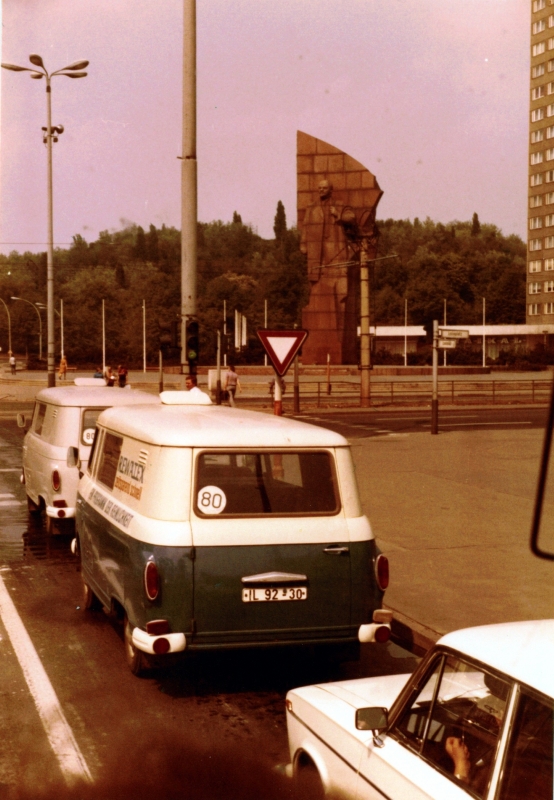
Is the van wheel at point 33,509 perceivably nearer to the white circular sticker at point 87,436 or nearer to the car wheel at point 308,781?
the white circular sticker at point 87,436

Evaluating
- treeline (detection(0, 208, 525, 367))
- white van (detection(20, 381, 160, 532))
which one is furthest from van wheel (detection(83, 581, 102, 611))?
treeline (detection(0, 208, 525, 367))

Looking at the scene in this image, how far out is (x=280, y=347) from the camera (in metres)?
13.9

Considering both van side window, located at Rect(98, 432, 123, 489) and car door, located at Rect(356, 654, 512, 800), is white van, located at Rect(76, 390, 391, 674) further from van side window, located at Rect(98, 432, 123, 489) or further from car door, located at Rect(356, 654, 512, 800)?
car door, located at Rect(356, 654, 512, 800)

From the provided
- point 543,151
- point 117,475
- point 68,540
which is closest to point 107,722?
point 117,475

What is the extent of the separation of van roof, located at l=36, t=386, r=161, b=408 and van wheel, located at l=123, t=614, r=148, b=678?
16.1 ft

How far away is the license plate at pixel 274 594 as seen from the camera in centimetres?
628

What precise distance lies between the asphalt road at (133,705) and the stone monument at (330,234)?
47322mm

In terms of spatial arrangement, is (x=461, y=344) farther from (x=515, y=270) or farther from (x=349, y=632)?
(x=349, y=632)

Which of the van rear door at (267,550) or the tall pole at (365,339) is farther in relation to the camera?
the tall pole at (365,339)

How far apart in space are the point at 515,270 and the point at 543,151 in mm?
121264

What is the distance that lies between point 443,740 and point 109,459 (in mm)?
5204

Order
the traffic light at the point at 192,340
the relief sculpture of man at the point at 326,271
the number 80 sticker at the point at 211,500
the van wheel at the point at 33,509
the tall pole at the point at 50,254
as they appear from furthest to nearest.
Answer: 1. the relief sculpture of man at the point at 326,271
2. the tall pole at the point at 50,254
3. the traffic light at the point at 192,340
4. the van wheel at the point at 33,509
5. the number 80 sticker at the point at 211,500

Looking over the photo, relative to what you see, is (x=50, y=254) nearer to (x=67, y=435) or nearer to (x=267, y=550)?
(x=67, y=435)

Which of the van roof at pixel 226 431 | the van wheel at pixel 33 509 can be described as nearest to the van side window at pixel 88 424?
the van wheel at pixel 33 509
